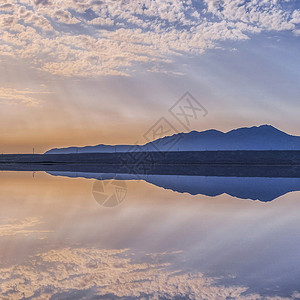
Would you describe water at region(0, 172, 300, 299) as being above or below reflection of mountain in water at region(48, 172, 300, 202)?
below

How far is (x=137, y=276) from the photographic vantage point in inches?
301

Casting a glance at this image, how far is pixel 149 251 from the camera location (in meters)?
9.45

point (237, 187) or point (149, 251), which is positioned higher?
point (237, 187)

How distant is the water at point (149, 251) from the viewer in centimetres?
692

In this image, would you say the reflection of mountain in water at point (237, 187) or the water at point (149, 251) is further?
the reflection of mountain in water at point (237, 187)

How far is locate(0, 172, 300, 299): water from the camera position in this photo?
6922 millimetres

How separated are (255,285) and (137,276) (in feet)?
6.71

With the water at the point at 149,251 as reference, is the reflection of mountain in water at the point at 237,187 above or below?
above

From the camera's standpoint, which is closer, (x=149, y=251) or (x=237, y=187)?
(x=149, y=251)

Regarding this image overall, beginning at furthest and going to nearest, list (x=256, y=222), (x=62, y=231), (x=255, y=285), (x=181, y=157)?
(x=181, y=157) → (x=256, y=222) → (x=62, y=231) → (x=255, y=285)

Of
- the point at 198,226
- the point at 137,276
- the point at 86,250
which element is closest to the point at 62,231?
the point at 86,250

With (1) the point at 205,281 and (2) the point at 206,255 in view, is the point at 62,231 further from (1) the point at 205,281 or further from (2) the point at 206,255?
(1) the point at 205,281

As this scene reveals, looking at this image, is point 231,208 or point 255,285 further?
point 231,208

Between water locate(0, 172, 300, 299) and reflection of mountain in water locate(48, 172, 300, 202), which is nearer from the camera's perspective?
water locate(0, 172, 300, 299)
